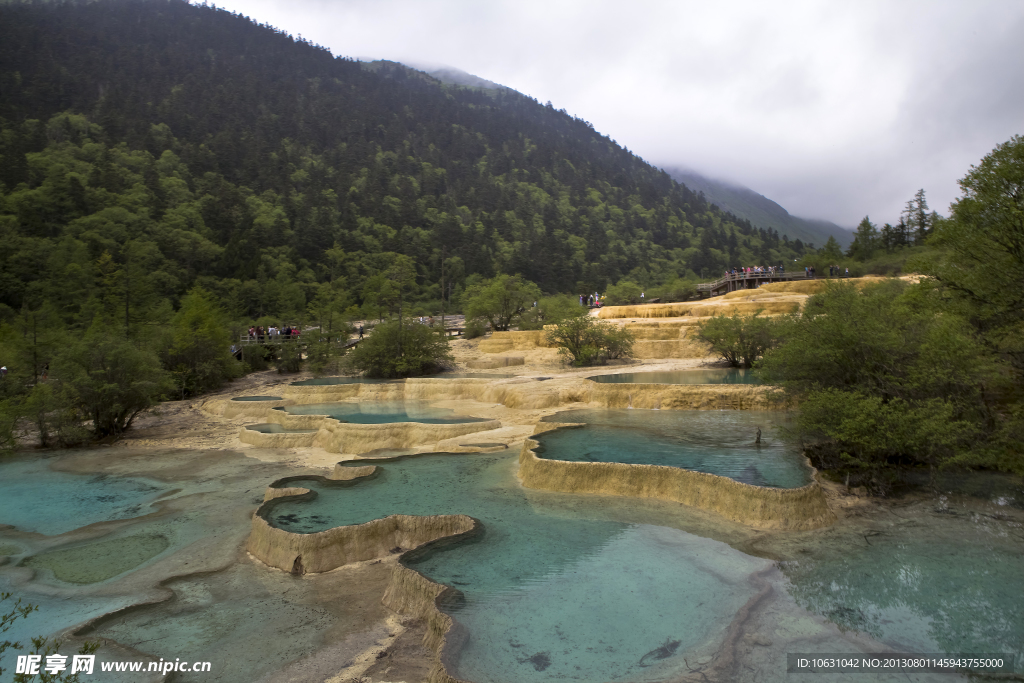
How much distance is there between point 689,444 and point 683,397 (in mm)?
5106

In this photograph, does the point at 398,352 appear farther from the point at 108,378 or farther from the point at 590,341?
the point at 108,378

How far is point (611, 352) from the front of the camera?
29.2 m

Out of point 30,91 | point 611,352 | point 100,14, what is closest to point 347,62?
point 100,14

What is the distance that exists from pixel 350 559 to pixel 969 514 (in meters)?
10.3

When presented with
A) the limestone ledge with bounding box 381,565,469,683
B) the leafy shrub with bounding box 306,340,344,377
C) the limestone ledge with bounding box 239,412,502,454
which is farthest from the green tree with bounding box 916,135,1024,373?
the leafy shrub with bounding box 306,340,344,377

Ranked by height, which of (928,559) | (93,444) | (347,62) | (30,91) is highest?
(347,62)

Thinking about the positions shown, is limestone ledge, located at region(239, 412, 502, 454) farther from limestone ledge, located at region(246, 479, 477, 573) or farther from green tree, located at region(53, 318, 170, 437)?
limestone ledge, located at region(246, 479, 477, 573)

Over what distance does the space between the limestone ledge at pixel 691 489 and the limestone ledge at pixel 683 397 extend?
252 inches

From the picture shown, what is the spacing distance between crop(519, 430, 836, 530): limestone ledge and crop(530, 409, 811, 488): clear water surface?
40 centimetres

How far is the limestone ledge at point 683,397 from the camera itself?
676 inches

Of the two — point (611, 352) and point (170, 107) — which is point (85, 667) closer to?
point (611, 352)

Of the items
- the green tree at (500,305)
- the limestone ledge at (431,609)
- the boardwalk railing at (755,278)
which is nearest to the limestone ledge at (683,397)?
the limestone ledge at (431,609)

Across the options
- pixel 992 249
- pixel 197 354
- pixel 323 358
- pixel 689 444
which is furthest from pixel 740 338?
pixel 197 354

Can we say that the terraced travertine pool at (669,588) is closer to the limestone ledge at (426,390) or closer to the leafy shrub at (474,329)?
the limestone ledge at (426,390)
